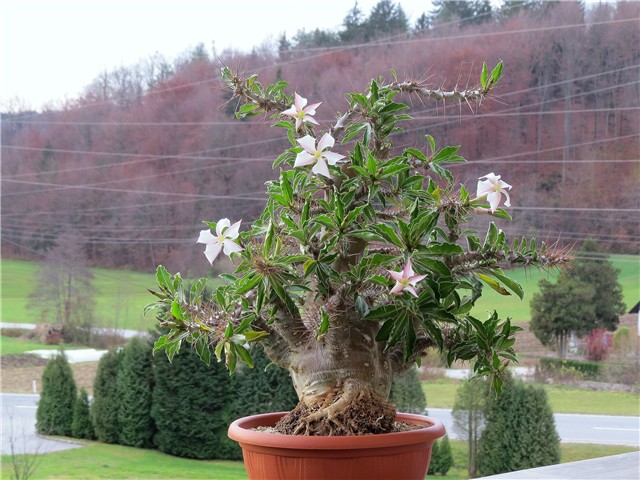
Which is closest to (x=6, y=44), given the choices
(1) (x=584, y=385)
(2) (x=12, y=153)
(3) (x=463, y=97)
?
(2) (x=12, y=153)

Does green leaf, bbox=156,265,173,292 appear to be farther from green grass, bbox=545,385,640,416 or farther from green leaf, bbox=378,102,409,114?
green grass, bbox=545,385,640,416

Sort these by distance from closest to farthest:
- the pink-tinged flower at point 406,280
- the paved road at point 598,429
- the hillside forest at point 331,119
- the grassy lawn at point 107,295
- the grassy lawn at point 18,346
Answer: the pink-tinged flower at point 406,280, the paved road at point 598,429, the hillside forest at point 331,119, the grassy lawn at point 107,295, the grassy lawn at point 18,346

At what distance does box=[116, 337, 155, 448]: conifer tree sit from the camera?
586 cm

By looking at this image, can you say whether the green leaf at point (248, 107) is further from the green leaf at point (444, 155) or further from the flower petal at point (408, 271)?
the flower petal at point (408, 271)

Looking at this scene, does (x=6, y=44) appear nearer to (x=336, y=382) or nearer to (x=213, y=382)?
(x=213, y=382)

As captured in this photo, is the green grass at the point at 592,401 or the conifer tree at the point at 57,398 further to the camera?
the conifer tree at the point at 57,398

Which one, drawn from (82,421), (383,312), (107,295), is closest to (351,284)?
(383,312)

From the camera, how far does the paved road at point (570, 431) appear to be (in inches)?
229

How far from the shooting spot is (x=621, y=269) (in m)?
5.86

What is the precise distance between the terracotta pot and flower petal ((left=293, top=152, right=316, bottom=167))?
374 mm

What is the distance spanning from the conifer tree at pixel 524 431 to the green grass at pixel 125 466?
197cm

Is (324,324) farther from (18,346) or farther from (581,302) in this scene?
(18,346)

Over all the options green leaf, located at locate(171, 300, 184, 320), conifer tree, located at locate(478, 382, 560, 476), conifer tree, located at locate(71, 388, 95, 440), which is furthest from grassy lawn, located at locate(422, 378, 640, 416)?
green leaf, located at locate(171, 300, 184, 320)

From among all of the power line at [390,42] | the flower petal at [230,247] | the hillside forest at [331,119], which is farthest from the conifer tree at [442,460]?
the flower petal at [230,247]
